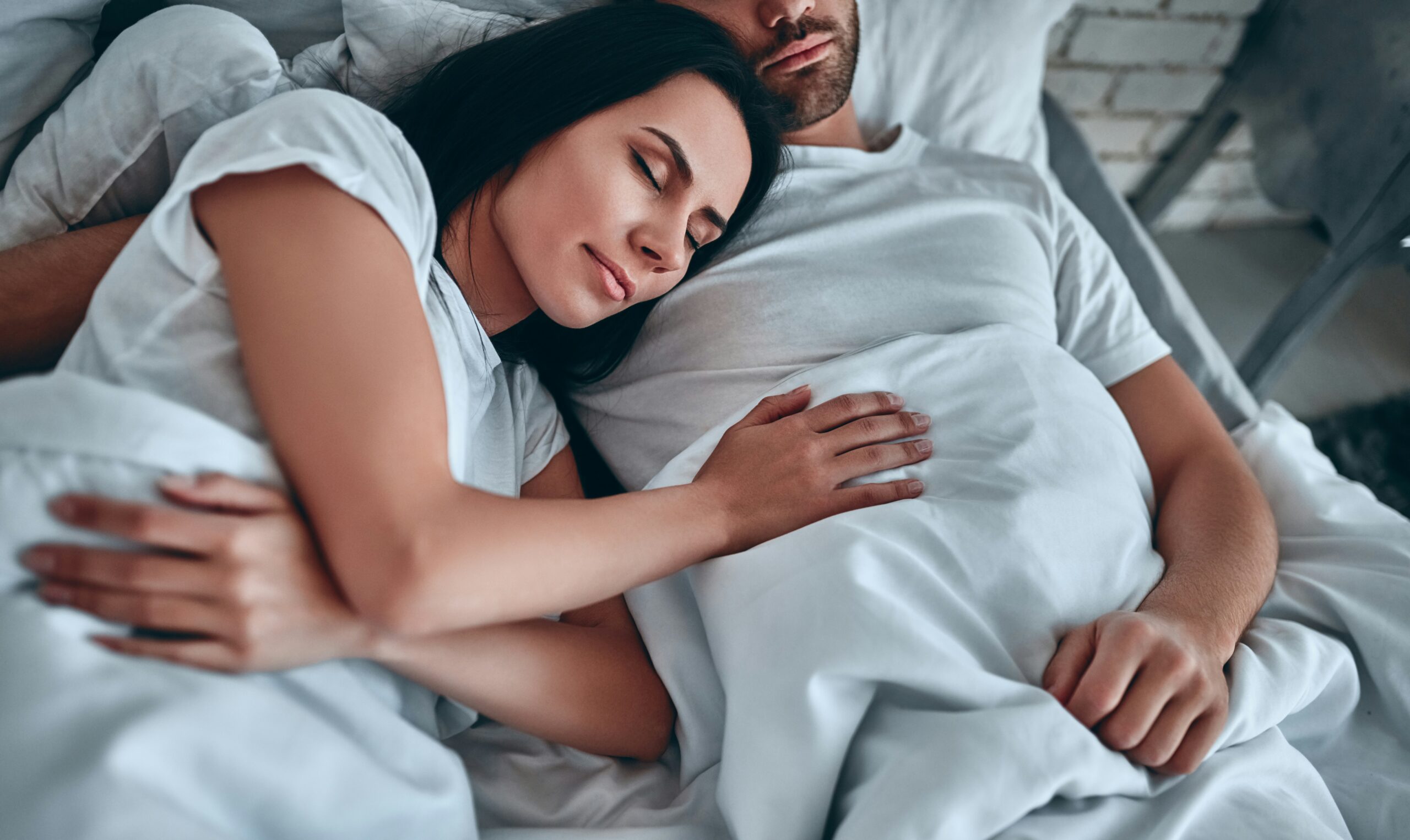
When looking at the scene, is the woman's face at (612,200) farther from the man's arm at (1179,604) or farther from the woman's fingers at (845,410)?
the man's arm at (1179,604)

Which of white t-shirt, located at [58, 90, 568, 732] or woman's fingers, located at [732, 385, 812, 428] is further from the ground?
white t-shirt, located at [58, 90, 568, 732]

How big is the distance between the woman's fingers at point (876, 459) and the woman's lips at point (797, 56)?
0.59m

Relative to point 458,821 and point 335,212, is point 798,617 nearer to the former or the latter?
point 458,821

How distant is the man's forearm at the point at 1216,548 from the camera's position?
0.79 m

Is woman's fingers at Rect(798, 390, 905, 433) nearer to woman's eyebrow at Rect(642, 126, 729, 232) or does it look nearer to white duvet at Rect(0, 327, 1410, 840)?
white duvet at Rect(0, 327, 1410, 840)

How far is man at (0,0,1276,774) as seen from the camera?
2.42 ft

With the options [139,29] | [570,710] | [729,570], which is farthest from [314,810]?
[139,29]

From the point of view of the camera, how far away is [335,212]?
602 millimetres

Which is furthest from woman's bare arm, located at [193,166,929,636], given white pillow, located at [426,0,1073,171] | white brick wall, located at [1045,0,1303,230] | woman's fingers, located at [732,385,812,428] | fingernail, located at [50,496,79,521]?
white brick wall, located at [1045,0,1303,230]

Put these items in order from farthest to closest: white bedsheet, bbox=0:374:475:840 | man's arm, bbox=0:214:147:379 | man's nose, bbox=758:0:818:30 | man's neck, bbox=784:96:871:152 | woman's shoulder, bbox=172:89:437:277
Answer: man's neck, bbox=784:96:871:152 < man's nose, bbox=758:0:818:30 < man's arm, bbox=0:214:147:379 < woman's shoulder, bbox=172:89:437:277 < white bedsheet, bbox=0:374:475:840

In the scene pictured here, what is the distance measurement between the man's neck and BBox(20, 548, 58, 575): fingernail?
37.5 inches

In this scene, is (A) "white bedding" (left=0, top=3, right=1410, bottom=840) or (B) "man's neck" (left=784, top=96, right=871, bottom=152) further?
(B) "man's neck" (left=784, top=96, right=871, bottom=152)

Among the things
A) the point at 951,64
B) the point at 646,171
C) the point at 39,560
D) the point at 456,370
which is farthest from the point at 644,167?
the point at 951,64

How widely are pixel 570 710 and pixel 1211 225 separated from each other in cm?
235
